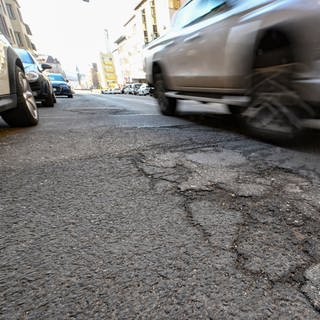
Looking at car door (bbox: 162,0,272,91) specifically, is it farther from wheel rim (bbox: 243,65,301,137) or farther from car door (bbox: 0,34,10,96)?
car door (bbox: 0,34,10,96)

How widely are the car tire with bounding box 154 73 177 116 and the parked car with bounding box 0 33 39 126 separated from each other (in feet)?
6.68

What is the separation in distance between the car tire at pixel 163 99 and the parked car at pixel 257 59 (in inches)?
32.6

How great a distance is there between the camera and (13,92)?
2.81 m

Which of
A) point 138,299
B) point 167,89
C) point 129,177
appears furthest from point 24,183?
point 167,89

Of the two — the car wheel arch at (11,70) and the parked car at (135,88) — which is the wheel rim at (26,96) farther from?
the parked car at (135,88)

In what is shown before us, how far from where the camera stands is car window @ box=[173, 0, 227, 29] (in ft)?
8.46

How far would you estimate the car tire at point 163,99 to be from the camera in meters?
4.07

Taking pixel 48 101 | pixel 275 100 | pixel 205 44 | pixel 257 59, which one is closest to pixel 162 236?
pixel 275 100

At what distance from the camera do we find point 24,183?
5.03 feet

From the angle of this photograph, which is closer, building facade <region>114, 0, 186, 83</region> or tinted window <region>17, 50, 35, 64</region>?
tinted window <region>17, 50, 35, 64</region>

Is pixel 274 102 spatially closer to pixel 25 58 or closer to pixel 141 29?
pixel 25 58

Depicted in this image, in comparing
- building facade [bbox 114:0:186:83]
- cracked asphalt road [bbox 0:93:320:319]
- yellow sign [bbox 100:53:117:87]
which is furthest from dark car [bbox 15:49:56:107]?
yellow sign [bbox 100:53:117:87]

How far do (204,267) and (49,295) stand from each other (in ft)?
1.66

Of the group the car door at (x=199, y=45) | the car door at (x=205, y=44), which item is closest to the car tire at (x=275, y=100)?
the car door at (x=205, y=44)
